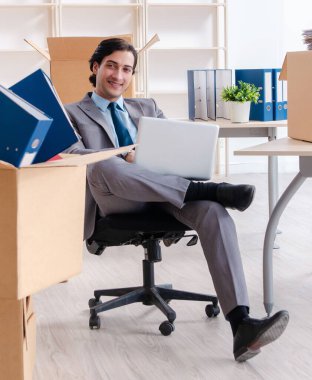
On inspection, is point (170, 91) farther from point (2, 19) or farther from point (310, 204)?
point (310, 204)

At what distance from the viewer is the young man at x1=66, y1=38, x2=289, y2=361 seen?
2553mm

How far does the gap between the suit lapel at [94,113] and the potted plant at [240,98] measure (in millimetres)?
978

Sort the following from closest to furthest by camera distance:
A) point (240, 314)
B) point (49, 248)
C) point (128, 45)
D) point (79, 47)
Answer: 1. point (49, 248)
2. point (240, 314)
3. point (128, 45)
4. point (79, 47)

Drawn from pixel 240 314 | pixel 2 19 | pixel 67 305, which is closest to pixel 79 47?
pixel 67 305

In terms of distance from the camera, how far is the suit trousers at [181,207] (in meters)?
2.60

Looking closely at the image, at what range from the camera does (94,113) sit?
3.03 metres

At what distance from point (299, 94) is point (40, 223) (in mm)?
1659

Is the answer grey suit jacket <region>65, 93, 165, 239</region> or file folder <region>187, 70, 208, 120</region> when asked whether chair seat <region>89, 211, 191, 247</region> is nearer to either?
grey suit jacket <region>65, 93, 165, 239</region>

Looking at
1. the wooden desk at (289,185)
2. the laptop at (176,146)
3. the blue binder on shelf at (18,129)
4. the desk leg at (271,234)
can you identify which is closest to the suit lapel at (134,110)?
the laptop at (176,146)

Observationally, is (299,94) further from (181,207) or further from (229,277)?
(229,277)

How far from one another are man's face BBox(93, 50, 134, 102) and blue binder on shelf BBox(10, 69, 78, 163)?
4.78 ft

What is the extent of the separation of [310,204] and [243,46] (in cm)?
225

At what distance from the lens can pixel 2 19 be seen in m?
6.77

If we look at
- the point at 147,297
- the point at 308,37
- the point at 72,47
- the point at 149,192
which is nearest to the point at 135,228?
the point at 149,192
